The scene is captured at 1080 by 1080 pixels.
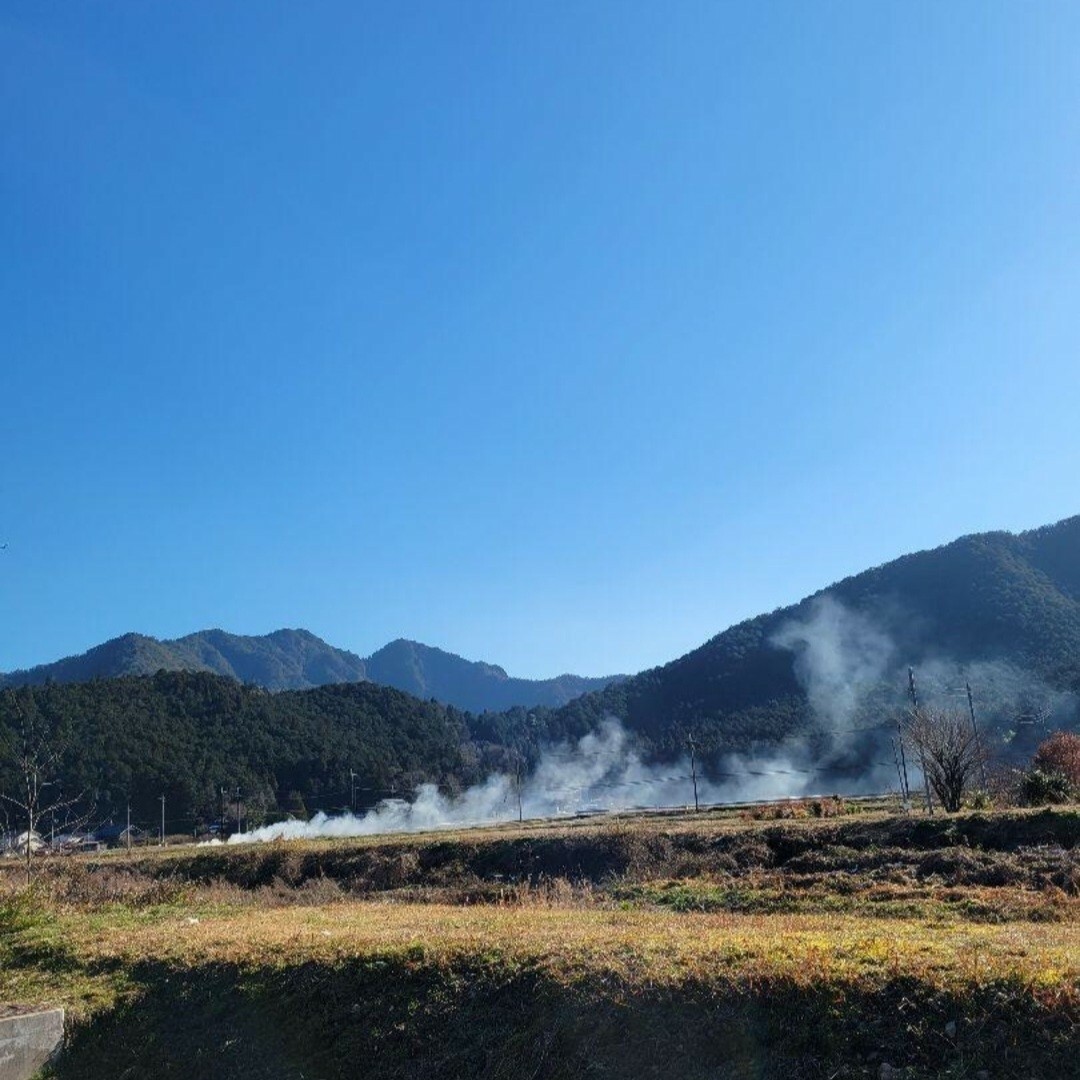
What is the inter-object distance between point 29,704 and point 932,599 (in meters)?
109

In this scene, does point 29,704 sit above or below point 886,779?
above

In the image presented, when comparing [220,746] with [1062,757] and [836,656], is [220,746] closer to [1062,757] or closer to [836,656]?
[836,656]

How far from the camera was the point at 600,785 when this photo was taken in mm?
124375

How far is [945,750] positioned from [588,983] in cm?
2848

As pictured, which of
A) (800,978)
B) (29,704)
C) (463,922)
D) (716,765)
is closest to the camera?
(800,978)

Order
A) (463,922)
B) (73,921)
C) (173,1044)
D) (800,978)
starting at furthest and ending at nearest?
(73,921), (463,922), (173,1044), (800,978)

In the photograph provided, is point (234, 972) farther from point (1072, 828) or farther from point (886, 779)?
point (886, 779)

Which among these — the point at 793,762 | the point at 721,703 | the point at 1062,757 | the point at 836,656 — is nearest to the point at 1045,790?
the point at 1062,757

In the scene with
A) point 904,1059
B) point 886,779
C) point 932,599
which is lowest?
point 886,779

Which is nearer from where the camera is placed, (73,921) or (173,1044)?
(173,1044)

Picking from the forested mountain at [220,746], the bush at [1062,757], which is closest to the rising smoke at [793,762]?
the forested mountain at [220,746]

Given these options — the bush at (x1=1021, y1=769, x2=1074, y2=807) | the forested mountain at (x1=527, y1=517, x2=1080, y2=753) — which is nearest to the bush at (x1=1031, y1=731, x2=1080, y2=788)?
the bush at (x1=1021, y1=769, x2=1074, y2=807)

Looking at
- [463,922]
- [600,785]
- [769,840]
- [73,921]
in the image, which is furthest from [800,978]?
Result: [600,785]

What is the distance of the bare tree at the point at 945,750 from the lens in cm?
3188
